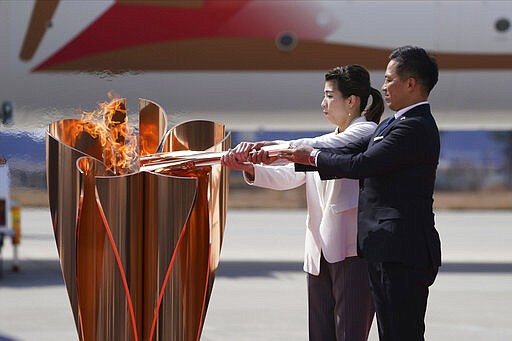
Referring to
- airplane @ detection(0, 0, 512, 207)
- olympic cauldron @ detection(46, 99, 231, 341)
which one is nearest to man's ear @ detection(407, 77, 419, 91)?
olympic cauldron @ detection(46, 99, 231, 341)

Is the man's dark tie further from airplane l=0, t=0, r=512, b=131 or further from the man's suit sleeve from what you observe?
airplane l=0, t=0, r=512, b=131

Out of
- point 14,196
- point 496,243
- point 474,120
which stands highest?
point 474,120

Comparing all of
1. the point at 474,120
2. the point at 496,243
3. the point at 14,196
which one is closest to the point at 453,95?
the point at 474,120

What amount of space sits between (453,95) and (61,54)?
16.5ft

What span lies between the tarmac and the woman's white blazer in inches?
110

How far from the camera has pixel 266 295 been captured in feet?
33.8

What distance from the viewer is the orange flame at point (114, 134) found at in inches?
181

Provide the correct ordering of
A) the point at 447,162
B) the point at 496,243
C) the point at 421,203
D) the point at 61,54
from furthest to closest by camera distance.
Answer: the point at 447,162
the point at 496,243
the point at 61,54
the point at 421,203

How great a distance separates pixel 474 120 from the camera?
43.4 feet

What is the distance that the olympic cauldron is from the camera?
4289 millimetres

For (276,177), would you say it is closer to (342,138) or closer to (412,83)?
(342,138)

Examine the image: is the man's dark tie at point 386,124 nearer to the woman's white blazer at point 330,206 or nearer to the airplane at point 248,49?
the woman's white blazer at point 330,206

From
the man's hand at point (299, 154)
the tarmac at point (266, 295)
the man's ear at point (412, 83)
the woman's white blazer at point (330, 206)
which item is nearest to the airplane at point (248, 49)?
the tarmac at point (266, 295)

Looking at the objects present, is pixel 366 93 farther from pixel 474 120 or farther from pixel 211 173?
pixel 474 120
